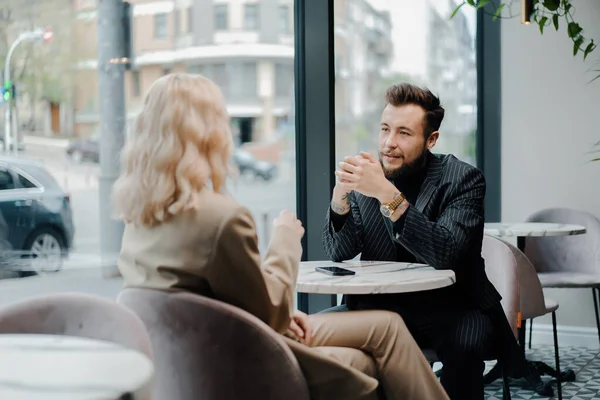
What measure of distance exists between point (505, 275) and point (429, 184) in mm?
601

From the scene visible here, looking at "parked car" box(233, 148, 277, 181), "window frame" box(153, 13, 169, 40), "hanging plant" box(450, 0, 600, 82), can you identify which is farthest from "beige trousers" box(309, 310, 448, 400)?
"hanging plant" box(450, 0, 600, 82)

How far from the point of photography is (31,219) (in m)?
2.63

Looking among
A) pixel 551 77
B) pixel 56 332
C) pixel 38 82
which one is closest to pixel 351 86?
pixel 551 77

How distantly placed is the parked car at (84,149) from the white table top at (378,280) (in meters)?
0.82

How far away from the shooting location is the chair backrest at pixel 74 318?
166cm

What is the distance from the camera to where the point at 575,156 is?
→ 5.29m

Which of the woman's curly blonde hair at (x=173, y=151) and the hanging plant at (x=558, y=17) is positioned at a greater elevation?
the hanging plant at (x=558, y=17)

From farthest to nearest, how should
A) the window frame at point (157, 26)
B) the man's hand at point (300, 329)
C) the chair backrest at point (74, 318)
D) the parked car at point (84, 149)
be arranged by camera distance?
1. the window frame at point (157, 26)
2. the parked car at point (84, 149)
3. the man's hand at point (300, 329)
4. the chair backrest at point (74, 318)

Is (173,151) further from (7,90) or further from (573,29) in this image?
(573,29)

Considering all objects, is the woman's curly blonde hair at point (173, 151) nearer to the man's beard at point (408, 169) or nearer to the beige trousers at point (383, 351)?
the beige trousers at point (383, 351)

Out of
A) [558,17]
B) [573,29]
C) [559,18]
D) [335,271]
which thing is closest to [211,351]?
[335,271]

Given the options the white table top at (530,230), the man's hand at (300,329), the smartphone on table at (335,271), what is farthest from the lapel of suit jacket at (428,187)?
the white table top at (530,230)

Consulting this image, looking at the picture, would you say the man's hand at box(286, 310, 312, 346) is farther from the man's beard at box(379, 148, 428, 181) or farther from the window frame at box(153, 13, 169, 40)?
the window frame at box(153, 13, 169, 40)

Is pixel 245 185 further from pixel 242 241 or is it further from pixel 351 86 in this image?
pixel 242 241
